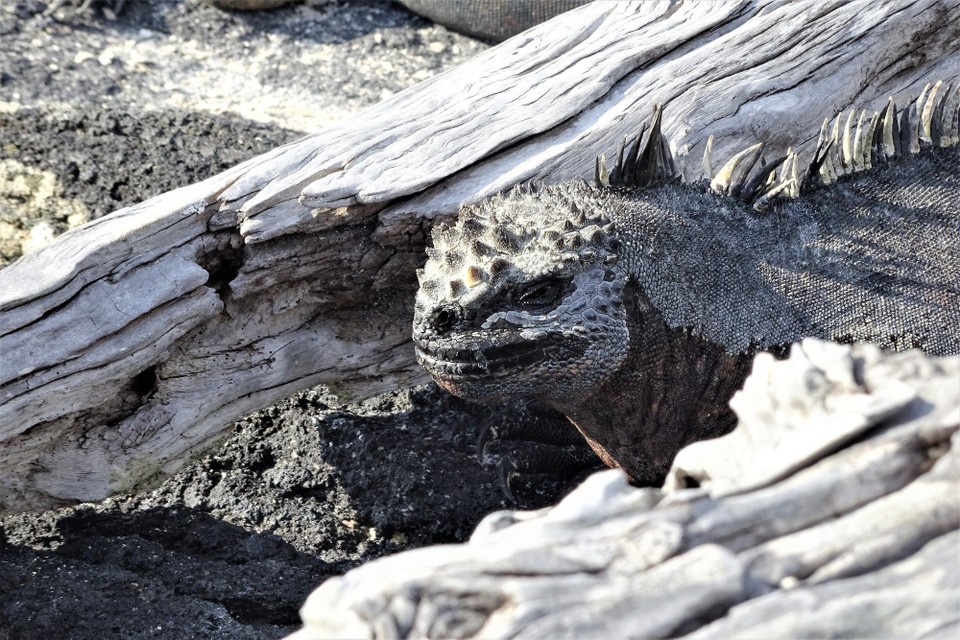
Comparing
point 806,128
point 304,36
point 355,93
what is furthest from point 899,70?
point 304,36

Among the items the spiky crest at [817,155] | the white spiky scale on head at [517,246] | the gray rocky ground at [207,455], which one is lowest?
the gray rocky ground at [207,455]

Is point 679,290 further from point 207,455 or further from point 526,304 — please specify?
point 207,455

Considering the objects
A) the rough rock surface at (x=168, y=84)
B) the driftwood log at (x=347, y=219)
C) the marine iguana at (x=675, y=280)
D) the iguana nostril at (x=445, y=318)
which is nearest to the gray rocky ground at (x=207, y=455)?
the rough rock surface at (x=168, y=84)

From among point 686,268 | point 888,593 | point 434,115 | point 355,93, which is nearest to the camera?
point 888,593

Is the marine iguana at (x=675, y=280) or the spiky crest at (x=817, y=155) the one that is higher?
the spiky crest at (x=817, y=155)

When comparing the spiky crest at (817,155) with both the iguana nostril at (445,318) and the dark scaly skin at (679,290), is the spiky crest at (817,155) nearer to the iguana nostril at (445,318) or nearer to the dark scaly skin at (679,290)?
the dark scaly skin at (679,290)

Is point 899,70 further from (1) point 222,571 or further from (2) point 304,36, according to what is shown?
(2) point 304,36

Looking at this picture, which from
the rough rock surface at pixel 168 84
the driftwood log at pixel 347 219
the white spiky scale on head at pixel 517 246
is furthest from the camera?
the rough rock surface at pixel 168 84
